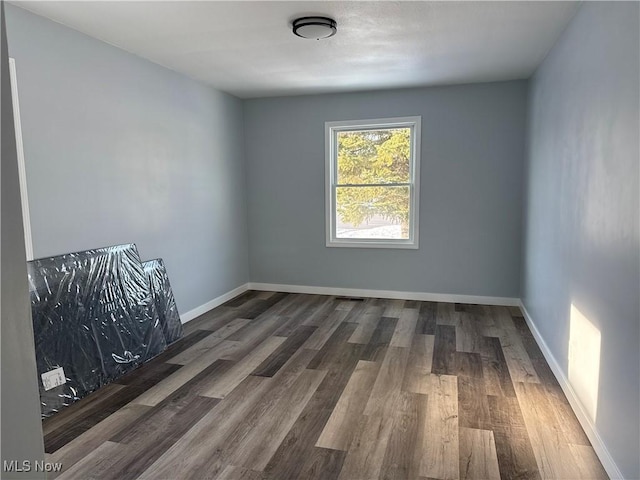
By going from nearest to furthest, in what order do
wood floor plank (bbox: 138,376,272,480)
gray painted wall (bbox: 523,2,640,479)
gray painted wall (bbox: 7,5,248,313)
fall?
gray painted wall (bbox: 523,2,640,479) < wood floor plank (bbox: 138,376,272,480) < gray painted wall (bbox: 7,5,248,313)

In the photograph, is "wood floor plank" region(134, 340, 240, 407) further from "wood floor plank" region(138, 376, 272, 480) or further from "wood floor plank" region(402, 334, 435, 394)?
"wood floor plank" region(402, 334, 435, 394)

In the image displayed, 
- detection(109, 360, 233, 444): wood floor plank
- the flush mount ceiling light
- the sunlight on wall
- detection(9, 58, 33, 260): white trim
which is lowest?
detection(109, 360, 233, 444): wood floor plank

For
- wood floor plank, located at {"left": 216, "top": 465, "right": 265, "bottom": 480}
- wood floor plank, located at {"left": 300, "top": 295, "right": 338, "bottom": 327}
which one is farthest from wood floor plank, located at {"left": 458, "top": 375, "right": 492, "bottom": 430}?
wood floor plank, located at {"left": 300, "top": 295, "right": 338, "bottom": 327}

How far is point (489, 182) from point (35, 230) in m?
4.26

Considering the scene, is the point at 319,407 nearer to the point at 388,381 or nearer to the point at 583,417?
the point at 388,381

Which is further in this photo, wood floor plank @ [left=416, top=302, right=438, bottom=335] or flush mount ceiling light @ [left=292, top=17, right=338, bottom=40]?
wood floor plank @ [left=416, top=302, right=438, bottom=335]

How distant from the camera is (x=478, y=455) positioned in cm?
212

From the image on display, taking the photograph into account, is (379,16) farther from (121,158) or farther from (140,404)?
(140,404)

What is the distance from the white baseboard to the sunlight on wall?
0.14 ft

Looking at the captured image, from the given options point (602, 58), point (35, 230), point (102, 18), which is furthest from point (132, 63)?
point (602, 58)

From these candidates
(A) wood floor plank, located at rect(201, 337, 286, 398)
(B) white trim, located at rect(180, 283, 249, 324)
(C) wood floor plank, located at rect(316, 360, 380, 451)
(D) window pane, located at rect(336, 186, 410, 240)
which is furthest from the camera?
(D) window pane, located at rect(336, 186, 410, 240)

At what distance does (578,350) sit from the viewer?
8.17 feet

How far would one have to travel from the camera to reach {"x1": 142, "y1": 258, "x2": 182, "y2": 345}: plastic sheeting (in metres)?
3.66

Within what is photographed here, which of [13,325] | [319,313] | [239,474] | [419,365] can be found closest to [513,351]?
[419,365]
